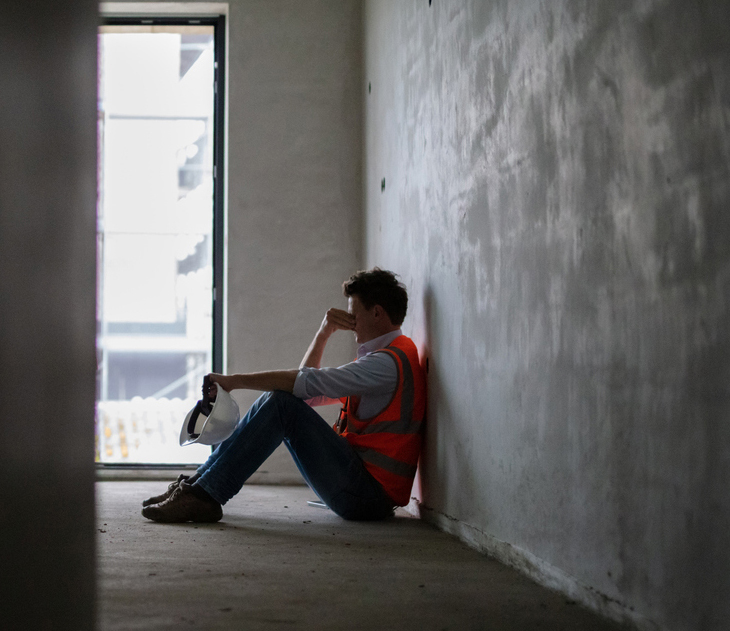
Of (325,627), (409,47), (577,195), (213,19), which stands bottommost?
(325,627)

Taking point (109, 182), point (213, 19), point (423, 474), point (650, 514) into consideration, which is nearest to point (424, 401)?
point (423, 474)

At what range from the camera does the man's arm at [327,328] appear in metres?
2.87

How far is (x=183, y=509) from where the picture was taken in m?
2.45

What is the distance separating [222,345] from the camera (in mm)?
4176

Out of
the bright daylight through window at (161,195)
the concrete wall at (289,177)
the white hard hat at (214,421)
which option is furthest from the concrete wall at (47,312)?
the bright daylight through window at (161,195)

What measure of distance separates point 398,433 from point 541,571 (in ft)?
3.29

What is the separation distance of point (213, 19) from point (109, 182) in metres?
1.55

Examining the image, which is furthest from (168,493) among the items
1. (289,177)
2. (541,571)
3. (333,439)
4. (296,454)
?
(289,177)

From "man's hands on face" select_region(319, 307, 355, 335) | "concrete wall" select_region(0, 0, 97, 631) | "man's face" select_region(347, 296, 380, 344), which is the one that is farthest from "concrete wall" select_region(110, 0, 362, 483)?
"concrete wall" select_region(0, 0, 97, 631)

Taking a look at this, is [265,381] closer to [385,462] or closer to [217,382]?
[217,382]

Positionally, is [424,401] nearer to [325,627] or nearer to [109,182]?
[325,627]

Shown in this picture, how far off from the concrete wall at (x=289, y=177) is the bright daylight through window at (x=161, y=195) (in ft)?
1.01

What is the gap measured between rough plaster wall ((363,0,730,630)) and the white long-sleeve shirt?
161 millimetres

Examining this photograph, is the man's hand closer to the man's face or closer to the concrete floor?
the concrete floor
